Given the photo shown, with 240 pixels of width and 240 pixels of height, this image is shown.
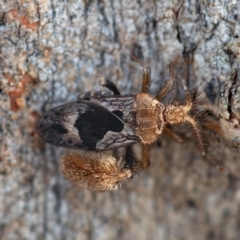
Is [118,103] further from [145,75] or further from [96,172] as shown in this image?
[96,172]

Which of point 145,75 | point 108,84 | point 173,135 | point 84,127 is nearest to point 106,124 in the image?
point 84,127

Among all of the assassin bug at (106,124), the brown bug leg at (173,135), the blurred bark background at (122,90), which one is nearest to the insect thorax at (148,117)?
the assassin bug at (106,124)

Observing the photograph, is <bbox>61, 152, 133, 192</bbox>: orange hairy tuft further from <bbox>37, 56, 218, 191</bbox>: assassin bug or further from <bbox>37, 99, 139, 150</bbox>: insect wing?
<bbox>37, 99, 139, 150</bbox>: insect wing

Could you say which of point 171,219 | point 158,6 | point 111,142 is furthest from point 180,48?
point 171,219

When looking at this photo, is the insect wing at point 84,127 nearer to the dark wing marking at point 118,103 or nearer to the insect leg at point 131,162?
the dark wing marking at point 118,103

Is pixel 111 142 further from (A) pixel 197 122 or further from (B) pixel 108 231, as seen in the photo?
(B) pixel 108 231


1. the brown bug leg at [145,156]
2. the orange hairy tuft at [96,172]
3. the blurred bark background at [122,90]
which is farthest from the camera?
the brown bug leg at [145,156]
